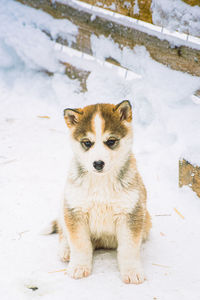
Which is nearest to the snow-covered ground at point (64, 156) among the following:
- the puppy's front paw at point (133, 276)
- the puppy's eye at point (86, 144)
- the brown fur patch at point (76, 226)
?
the puppy's front paw at point (133, 276)

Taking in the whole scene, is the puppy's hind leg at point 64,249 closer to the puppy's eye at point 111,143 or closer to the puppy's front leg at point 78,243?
the puppy's front leg at point 78,243

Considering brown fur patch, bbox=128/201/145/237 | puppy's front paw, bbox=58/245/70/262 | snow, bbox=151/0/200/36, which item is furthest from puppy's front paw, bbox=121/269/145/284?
snow, bbox=151/0/200/36

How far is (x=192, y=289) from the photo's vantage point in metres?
2.98

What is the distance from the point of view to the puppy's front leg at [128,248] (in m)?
3.10

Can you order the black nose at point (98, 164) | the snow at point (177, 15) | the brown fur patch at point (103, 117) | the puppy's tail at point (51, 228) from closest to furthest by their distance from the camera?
the black nose at point (98, 164)
the brown fur patch at point (103, 117)
the puppy's tail at point (51, 228)
the snow at point (177, 15)

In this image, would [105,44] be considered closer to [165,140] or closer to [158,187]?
[165,140]

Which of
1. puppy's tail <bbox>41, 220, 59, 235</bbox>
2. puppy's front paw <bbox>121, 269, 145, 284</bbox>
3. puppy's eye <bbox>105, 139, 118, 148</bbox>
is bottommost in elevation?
puppy's tail <bbox>41, 220, 59, 235</bbox>

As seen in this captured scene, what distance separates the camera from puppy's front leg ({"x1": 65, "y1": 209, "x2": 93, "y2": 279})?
3.19m

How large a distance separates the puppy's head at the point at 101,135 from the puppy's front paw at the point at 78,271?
0.89 metres

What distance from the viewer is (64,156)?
5.71m

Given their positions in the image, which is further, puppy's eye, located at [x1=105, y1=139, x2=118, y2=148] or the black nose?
puppy's eye, located at [x1=105, y1=139, x2=118, y2=148]

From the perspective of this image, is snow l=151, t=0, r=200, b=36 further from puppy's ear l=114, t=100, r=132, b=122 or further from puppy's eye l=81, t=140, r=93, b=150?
puppy's eye l=81, t=140, r=93, b=150

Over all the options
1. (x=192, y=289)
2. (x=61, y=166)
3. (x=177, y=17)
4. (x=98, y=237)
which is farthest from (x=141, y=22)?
(x=192, y=289)

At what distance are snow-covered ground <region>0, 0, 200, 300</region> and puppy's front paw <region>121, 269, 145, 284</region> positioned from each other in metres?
0.05
